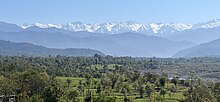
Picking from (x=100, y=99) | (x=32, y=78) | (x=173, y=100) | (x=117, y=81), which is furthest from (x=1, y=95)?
(x=117, y=81)

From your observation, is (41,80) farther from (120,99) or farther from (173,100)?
(173,100)

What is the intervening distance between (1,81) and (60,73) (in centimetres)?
7745

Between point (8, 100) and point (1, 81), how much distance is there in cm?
755

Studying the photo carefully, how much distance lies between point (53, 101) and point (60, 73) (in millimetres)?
92101

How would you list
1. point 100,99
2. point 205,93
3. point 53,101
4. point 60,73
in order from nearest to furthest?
point 100,99 < point 53,101 < point 205,93 < point 60,73

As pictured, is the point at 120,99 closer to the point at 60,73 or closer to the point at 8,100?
the point at 8,100

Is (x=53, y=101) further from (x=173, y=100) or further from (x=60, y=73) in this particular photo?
(x=60, y=73)

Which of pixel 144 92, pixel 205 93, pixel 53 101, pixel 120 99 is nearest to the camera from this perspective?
pixel 53 101

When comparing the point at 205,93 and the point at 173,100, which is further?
the point at 173,100

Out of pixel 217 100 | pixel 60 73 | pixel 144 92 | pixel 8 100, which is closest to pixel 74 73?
pixel 60 73

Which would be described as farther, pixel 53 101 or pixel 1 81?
→ pixel 1 81

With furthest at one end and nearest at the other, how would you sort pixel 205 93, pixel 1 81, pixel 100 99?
pixel 1 81 < pixel 205 93 < pixel 100 99

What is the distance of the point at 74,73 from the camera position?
174250mm

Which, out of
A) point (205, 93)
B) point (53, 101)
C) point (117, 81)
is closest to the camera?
point (53, 101)
